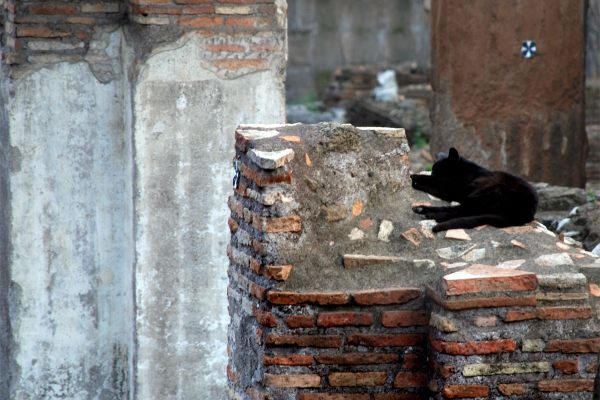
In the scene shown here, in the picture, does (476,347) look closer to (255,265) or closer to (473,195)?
(255,265)

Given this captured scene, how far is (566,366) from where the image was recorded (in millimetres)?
4605

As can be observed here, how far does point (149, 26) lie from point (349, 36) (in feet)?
60.4

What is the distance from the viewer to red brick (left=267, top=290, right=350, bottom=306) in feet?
15.3

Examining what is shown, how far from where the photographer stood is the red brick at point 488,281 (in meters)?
4.51

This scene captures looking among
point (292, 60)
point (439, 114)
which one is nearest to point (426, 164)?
point (439, 114)

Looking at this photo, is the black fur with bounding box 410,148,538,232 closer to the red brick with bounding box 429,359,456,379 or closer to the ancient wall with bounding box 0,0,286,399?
the red brick with bounding box 429,359,456,379

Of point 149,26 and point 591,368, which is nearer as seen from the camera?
point 591,368

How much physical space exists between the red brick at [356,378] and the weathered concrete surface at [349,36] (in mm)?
20801

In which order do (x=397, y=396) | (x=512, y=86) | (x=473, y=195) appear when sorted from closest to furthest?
(x=397, y=396), (x=473, y=195), (x=512, y=86)

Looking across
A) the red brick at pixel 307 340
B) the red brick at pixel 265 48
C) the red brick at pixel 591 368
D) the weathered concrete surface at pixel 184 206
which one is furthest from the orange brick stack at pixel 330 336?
the red brick at pixel 265 48

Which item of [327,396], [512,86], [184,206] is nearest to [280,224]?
[327,396]

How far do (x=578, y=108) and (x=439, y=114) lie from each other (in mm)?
1284

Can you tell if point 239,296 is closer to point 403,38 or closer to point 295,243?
point 295,243

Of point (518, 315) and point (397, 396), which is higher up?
point (518, 315)
